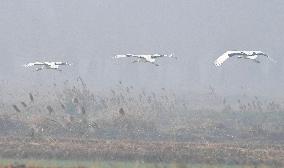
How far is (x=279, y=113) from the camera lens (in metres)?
50.6

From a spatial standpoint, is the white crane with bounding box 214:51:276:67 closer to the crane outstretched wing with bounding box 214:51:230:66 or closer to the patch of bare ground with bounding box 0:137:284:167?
the crane outstretched wing with bounding box 214:51:230:66

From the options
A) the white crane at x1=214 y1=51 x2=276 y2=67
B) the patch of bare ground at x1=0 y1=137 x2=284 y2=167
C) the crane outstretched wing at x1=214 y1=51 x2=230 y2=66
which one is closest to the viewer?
the crane outstretched wing at x1=214 y1=51 x2=230 y2=66

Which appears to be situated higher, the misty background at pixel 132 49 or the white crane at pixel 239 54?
the misty background at pixel 132 49

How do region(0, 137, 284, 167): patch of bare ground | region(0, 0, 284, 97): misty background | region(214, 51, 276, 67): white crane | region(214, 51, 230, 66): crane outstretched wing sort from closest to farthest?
region(214, 51, 230, 66): crane outstretched wing < region(214, 51, 276, 67): white crane < region(0, 137, 284, 167): patch of bare ground < region(0, 0, 284, 97): misty background

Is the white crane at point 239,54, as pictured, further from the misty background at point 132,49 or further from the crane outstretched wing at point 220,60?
the misty background at point 132,49

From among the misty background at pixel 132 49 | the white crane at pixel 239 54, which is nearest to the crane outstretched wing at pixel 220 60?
the white crane at pixel 239 54

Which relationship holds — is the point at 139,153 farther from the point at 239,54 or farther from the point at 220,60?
the point at 239,54

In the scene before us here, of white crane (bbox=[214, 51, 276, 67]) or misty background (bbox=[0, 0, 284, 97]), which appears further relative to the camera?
misty background (bbox=[0, 0, 284, 97])

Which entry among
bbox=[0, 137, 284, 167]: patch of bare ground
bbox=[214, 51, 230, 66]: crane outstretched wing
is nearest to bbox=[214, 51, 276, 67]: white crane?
bbox=[214, 51, 230, 66]: crane outstretched wing

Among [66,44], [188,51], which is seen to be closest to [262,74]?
[188,51]

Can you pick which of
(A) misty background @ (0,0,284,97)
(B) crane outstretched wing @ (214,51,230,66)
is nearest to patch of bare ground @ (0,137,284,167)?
(B) crane outstretched wing @ (214,51,230,66)

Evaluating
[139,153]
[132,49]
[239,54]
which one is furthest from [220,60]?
[132,49]

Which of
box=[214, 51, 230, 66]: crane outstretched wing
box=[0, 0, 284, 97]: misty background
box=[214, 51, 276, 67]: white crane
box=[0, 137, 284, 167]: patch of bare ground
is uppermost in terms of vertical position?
box=[0, 0, 284, 97]: misty background

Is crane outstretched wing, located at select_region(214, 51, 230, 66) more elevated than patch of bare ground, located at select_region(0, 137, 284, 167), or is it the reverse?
crane outstretched wing, located at select_region(214, 51, 230, 66)
